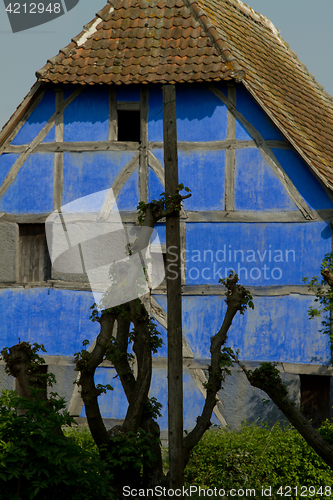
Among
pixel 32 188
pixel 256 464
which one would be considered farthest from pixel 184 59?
pixel 256 464

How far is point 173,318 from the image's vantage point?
5.46 m

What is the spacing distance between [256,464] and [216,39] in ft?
22.3

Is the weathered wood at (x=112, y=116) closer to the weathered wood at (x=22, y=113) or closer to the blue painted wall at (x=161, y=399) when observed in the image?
the weathered wood at (x=22, y=113)

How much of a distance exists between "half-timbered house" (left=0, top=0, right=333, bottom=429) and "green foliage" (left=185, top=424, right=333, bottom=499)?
833 mm

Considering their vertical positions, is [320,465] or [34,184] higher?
[34,184]

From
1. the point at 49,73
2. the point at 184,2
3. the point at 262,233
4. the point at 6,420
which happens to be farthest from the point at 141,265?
the point at 184,2

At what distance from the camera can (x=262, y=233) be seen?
8828mm

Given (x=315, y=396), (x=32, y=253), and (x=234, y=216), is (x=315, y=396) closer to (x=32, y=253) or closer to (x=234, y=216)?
(x=234, y=216)

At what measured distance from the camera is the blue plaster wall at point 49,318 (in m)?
9.04

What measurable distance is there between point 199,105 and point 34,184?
10.1 ft

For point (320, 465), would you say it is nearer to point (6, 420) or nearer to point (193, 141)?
point (6, 420)

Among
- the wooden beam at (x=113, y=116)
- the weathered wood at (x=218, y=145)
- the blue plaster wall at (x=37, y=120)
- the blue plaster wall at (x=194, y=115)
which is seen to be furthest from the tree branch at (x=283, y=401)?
the blue plaster wall at (x=37, y=120)

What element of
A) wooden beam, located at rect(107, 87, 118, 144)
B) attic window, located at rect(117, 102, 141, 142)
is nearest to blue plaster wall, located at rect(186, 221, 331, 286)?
wooden beam, located at rect(107, 87, 118, 144)

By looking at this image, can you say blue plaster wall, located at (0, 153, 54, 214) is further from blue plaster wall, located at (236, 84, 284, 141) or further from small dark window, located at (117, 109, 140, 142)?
blue plaster wall, located at (236, 84, 284, 141)
